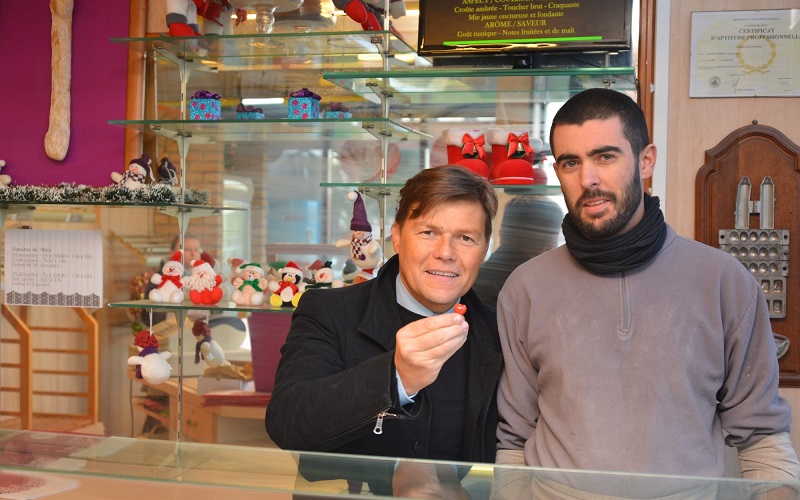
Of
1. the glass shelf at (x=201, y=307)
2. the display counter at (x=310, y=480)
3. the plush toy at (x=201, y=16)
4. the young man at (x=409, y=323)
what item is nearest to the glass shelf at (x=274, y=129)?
the plush toy at (x=201, y=16)

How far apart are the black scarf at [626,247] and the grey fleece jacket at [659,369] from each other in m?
0.03

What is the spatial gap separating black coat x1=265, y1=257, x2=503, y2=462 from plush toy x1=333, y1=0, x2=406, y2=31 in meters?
1.46

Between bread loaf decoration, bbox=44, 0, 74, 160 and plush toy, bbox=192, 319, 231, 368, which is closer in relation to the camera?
plush toy, bbox=192, 319, 231, 368

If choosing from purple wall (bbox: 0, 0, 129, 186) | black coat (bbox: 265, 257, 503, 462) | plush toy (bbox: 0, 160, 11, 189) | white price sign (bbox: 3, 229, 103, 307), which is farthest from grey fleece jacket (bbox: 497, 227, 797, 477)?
plush toy (bbox: 0, 160, 11, 189)

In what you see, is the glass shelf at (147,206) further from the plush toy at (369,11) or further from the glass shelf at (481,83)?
the plush toy at (369,11)

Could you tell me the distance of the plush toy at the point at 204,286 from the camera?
3.28 m

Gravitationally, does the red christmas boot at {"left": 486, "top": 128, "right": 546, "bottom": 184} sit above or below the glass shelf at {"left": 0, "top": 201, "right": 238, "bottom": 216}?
above

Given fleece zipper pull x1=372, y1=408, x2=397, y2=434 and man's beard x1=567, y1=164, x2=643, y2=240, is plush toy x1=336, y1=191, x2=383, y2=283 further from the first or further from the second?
fleece zipper pull x1=372, y1=408, x2=397, y2=434

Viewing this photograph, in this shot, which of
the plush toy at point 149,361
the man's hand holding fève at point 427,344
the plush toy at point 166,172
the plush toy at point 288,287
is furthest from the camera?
the plush toy at point 166,172

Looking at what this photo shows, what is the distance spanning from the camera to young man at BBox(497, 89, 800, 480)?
5.44 ft

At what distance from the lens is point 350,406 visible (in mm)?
1540

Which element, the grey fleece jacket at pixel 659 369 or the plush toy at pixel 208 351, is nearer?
the grey fleece jacket at pixel 659 369

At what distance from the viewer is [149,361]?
3.40 meters

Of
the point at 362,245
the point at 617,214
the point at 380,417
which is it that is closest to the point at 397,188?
the point at 362,245
